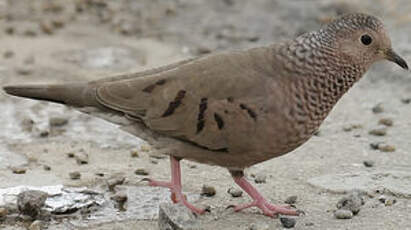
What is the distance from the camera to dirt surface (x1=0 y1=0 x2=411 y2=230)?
5.05 meters

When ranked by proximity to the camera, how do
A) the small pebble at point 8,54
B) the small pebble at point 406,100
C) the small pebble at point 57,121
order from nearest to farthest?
the small pebble at point 57,121
the small pebble at point 406,100
the small pebble at point 8,54

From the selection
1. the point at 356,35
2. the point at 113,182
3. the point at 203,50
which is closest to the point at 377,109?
the point at 203,50

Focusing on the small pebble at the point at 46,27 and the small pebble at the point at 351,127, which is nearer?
the small pebble at the point at 351,127

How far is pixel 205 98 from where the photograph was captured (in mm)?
4719

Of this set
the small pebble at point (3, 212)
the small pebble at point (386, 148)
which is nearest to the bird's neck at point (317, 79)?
the small pebble at point (386, 148)

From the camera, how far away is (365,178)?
546 cm

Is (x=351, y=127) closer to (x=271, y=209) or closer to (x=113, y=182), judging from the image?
(x=271, y=209)

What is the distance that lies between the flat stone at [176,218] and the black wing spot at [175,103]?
555mm

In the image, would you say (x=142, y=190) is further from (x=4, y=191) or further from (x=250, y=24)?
(x=250, y=24)

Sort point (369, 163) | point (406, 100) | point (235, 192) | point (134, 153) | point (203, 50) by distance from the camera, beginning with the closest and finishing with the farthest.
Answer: point (235, 192) → point (369, 163) → point (134, 153) → point (406, 100) → point (203, 50)

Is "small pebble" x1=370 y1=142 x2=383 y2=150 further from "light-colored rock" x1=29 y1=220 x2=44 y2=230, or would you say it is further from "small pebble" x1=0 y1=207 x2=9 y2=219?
"small pebble" x1=0 y1=207 x2=9 y2=219

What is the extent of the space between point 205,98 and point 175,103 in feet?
0.61

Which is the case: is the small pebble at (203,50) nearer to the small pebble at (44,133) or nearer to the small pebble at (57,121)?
the small pebble at (57,121)

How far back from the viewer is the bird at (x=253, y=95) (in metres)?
4.63
